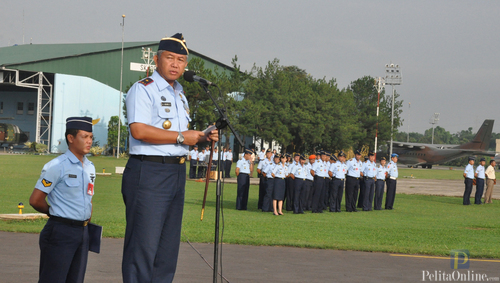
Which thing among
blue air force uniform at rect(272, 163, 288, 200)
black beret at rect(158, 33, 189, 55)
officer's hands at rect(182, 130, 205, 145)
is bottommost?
blue air force uniform at rect(272, 163, 288, 200)

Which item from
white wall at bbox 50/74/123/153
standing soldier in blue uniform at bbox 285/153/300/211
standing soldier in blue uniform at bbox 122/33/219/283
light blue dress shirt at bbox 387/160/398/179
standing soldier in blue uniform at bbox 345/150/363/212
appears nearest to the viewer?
standing soldier in blue uniform at bbox 122/33/219/283

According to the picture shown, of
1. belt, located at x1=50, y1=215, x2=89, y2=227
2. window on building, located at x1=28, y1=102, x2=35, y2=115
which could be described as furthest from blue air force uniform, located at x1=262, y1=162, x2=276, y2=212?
window on building, located at x1=28, y1=102, x2=35, y2=115

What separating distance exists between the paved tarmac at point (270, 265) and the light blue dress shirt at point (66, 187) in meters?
2.02

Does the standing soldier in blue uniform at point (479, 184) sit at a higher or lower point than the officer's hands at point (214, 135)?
lower

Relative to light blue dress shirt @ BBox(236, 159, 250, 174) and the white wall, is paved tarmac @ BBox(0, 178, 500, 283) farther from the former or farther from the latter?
the white wall

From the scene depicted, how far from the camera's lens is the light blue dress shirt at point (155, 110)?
363 centimetres

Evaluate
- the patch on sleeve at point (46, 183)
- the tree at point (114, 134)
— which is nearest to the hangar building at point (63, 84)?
the tree at point (114, 134)

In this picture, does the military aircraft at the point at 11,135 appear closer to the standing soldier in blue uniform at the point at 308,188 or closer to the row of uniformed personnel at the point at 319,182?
the row of uniformed personnel at the point at 319,182

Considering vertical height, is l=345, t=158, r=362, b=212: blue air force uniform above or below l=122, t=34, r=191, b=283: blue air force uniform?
below

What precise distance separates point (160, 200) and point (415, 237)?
7977 mm

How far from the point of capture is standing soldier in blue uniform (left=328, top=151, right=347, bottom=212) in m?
16.4

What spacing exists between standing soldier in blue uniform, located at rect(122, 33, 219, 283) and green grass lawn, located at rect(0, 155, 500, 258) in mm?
5116

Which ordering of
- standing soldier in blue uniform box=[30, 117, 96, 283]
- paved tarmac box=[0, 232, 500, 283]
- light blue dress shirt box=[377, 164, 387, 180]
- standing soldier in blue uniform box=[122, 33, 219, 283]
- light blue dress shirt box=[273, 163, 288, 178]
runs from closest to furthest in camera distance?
standing soldier in blue uniform box=[122, 33, 219, 283] < standing soldier in blue uniform box=[30, 117, 96, 283] < paved tarmac box=[0, 232, 500, 283] < light blue dress shirt box=[273, 163, 288, 178] < light blue dress shirt box=[377, 164, 387, 180]

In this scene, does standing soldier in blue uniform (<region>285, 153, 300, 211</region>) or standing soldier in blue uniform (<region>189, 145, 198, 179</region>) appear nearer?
standing soldier in blue uniform (<region>285, 153, 300, 211</region>)
